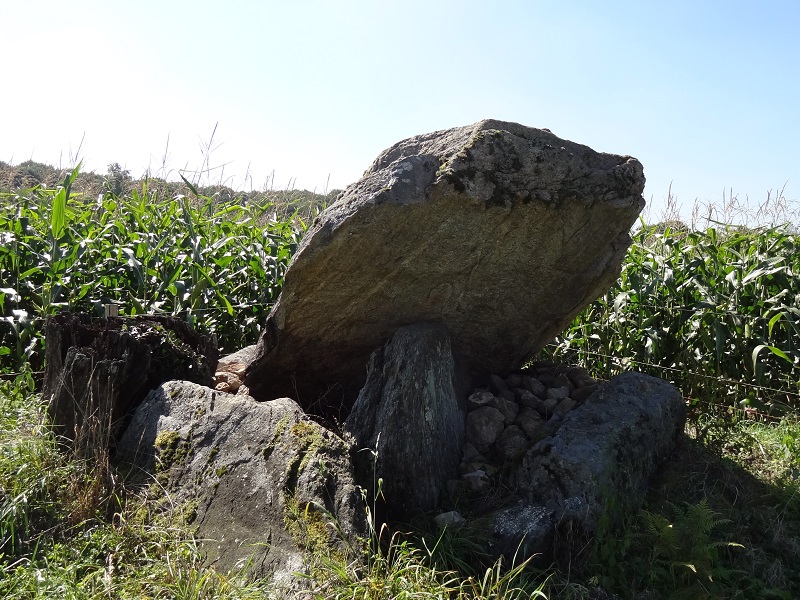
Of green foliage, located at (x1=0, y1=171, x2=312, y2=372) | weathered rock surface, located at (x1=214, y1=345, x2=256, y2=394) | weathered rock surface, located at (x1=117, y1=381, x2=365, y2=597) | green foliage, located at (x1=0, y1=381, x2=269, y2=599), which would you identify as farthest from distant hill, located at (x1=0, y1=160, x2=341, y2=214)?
green foliage, located at (x1=0, y1=381, x2=269, y2=599)

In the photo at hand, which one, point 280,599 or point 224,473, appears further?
point 224,473

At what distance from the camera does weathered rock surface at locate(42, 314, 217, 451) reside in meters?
3.35

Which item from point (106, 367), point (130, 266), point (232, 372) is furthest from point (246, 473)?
point (130, 266)

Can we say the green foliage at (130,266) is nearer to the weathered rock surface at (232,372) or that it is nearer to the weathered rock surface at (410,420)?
the weathered rock surface at (232,372)

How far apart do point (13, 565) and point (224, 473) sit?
835 millimetres

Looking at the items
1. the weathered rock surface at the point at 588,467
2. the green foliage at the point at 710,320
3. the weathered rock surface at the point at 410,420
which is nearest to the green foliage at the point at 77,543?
the weathered rock surface at the point at 410,420

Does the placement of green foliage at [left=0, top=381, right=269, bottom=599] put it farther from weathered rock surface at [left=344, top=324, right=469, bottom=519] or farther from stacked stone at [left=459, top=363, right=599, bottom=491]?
stacked stone at [left=459, top=363, right=599, bottom=491]

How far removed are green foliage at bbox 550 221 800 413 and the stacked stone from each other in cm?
99

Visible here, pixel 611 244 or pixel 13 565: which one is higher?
pixel 611 244

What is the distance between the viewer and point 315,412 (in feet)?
13.9

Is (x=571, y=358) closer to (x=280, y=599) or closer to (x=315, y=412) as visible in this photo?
(x=315, y=412)

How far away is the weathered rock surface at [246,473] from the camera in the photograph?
8.79ft

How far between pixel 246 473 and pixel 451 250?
5.08 ft

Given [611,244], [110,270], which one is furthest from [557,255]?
[110,270]
